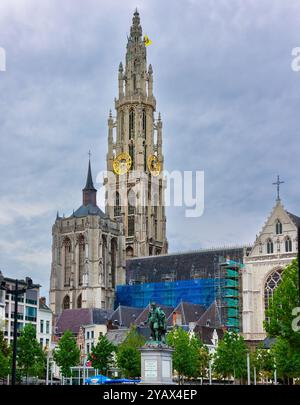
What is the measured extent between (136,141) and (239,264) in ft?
160

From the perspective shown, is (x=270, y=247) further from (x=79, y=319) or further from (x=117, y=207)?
(x=117, y=207)

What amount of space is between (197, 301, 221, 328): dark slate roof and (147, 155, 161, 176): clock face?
4556 centimetres

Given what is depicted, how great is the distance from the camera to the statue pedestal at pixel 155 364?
A: 4378 centimetres

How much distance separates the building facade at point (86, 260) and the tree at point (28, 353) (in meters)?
44.2

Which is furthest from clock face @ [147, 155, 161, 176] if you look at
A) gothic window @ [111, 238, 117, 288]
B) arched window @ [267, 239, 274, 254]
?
arched window @ [267, 239, 274, 254]

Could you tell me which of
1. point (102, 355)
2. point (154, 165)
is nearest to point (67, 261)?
point (154, 165)

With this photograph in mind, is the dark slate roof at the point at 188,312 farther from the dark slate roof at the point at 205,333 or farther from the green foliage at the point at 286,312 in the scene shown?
the green foliage at the point at 286,312

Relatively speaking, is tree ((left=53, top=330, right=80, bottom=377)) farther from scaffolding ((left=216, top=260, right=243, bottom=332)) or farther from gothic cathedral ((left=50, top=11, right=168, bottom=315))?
gothic cathedral ((left=50, top=11, right=168, bottom=315))

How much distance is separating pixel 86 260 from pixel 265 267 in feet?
114

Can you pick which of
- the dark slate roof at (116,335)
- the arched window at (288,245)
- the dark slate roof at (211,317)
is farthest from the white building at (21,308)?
the arched window at (288,245)

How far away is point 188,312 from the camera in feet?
316

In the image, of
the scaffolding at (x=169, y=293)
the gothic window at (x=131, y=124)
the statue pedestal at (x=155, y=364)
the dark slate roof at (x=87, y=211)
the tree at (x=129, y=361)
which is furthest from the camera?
the gothic window at (x=131, y=124)

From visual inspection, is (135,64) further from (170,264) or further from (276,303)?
(276,303)

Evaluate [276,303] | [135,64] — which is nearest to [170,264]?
[135,64]
